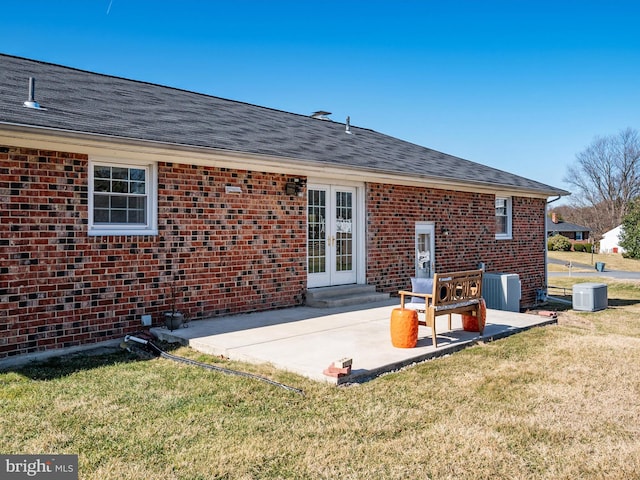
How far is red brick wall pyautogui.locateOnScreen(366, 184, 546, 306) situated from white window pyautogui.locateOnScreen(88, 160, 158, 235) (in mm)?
4968

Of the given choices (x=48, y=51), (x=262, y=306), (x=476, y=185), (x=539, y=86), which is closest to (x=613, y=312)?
(x=476, y=185)

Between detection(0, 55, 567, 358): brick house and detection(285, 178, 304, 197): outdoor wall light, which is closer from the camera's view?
detection(0, 55, 567, 358): brick house

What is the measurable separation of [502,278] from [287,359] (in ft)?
26.8

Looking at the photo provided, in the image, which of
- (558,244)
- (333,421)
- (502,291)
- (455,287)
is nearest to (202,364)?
Answer: (333,421)

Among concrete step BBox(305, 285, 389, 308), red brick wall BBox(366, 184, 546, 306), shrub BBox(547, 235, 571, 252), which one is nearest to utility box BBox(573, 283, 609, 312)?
red brick wall BBox(366, 184, 546, 306)

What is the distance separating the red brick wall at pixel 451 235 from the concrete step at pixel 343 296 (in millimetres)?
461

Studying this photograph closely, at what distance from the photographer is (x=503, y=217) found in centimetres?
1555

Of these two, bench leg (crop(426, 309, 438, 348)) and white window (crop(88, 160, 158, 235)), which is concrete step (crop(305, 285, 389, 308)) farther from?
white window (crop(88, 160, 158, 235))

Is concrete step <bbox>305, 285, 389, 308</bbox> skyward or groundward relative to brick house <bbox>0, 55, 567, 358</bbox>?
groundward

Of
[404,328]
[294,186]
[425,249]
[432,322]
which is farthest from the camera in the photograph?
[425,249]

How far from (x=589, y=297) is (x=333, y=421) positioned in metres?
12.0

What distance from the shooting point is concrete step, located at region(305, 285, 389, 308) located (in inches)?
393

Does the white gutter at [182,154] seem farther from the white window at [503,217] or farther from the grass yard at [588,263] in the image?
the grass yard at [588,263]

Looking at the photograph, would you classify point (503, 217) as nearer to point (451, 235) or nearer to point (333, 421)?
point (451, 235)
